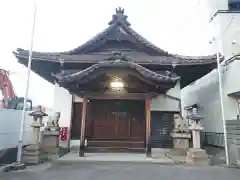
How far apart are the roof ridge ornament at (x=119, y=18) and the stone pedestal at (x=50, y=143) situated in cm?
600

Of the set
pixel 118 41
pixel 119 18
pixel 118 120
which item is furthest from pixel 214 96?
pixel 119 18

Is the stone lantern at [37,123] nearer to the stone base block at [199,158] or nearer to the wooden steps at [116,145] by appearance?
the wooden steps at [116,145]

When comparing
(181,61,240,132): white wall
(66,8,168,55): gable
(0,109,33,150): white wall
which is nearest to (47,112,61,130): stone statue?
(0,109,33,150): white wall

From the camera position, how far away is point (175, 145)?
858 centimetres

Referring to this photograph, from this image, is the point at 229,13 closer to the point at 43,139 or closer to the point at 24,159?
the point at 43,139

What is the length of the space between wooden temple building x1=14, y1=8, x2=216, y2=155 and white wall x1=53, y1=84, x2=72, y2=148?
0.80ft

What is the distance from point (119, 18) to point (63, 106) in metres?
5.12

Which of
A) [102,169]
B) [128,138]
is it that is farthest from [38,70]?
[102,169]

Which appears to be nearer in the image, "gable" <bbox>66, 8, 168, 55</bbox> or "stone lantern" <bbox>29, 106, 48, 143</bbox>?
"stone lantern" <bbox>29, 106, 48, 143</bbox>

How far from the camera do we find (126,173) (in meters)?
5.48

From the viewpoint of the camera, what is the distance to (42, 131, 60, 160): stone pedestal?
7.88 metres

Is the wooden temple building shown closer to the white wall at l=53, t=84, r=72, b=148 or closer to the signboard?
the white wall at l=53, t=84, r=72, b=148

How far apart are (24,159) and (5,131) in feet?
6.95

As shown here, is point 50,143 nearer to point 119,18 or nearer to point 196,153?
point 196,153
